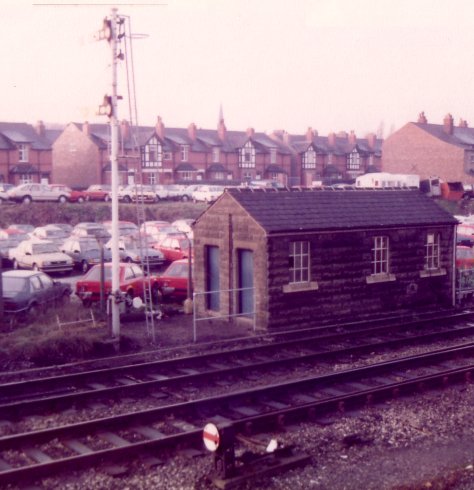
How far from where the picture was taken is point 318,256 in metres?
19.0

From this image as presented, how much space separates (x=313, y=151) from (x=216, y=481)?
79989 millimetres

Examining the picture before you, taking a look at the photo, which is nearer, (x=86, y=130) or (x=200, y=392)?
(x=200, y=392)

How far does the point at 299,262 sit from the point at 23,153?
5596 centimetres

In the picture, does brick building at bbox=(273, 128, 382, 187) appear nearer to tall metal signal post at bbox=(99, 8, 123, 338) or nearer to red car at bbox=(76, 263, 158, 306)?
red car at bbox=(76, 263, 158, 306)

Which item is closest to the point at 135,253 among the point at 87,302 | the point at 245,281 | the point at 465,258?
the point at 87,302

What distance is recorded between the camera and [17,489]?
27.6 ft

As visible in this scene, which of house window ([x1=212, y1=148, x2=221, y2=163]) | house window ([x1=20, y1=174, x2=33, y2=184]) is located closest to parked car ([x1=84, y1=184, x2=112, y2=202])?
house window ([x1=20, y1=174, x2=33, y2=184])

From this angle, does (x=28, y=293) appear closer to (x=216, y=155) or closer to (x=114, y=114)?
(x=114, y=114)

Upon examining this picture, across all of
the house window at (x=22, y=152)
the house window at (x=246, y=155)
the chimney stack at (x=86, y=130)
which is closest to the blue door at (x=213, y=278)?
the house window at (x=22, y=152)

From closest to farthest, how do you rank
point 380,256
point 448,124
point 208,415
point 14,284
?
point 208,415, point 14,284, point 380,256, point 448,124

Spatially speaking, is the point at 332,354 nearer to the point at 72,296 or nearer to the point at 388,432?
the point at 388,432

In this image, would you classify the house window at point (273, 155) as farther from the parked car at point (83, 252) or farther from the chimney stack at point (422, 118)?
the parked car at point (83, 252)

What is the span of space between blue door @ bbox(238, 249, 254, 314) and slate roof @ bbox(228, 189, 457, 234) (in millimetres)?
1299

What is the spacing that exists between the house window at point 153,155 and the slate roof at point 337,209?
52.7m
